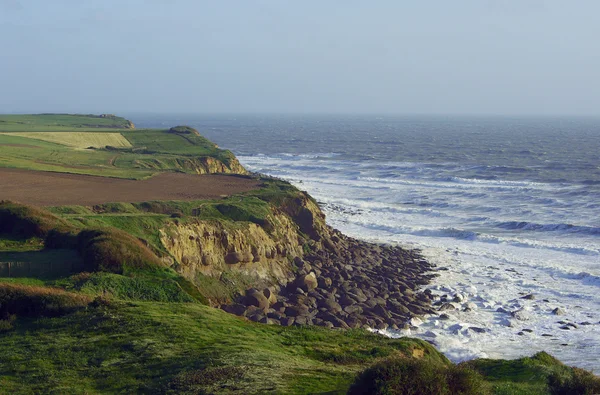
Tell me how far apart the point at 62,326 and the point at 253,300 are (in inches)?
504

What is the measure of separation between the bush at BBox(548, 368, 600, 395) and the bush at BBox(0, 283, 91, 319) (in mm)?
12525

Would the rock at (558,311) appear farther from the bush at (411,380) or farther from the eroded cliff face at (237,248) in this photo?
the bush at (411,380)

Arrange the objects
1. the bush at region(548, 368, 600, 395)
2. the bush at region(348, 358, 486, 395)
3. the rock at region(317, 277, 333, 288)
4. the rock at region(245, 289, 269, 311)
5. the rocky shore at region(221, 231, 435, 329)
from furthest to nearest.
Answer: the rock at region(317, 277, 333, 288), the rocky shore at region(221, 231, 435, 329), the rock at region(245, 289, 269, 311), the bush at region(548, 368, 600, 395), the bush at region(348, 358, 486, 395)

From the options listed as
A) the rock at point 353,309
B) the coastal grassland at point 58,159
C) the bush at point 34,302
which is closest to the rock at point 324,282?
the rock at point 353,309

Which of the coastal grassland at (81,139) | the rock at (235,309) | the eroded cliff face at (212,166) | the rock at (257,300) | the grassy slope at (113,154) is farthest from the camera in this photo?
the coastal grassland at (81,139)

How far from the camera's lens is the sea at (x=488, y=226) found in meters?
29.8

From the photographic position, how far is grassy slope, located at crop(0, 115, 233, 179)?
53.8 meters

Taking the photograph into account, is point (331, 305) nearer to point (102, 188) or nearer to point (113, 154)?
point (102, 188)

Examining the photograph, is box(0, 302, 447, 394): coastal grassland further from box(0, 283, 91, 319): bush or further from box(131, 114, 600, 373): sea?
box(131, 114, 600, 373): sea

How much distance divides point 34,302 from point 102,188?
83.9ft

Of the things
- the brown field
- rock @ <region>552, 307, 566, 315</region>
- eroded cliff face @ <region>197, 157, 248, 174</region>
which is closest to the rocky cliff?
rock @ <region>552, 307, 566, 315</region>

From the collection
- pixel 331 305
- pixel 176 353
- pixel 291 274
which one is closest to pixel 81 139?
pixel 291 274

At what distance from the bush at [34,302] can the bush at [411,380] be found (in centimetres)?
999

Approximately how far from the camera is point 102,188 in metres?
43.7
